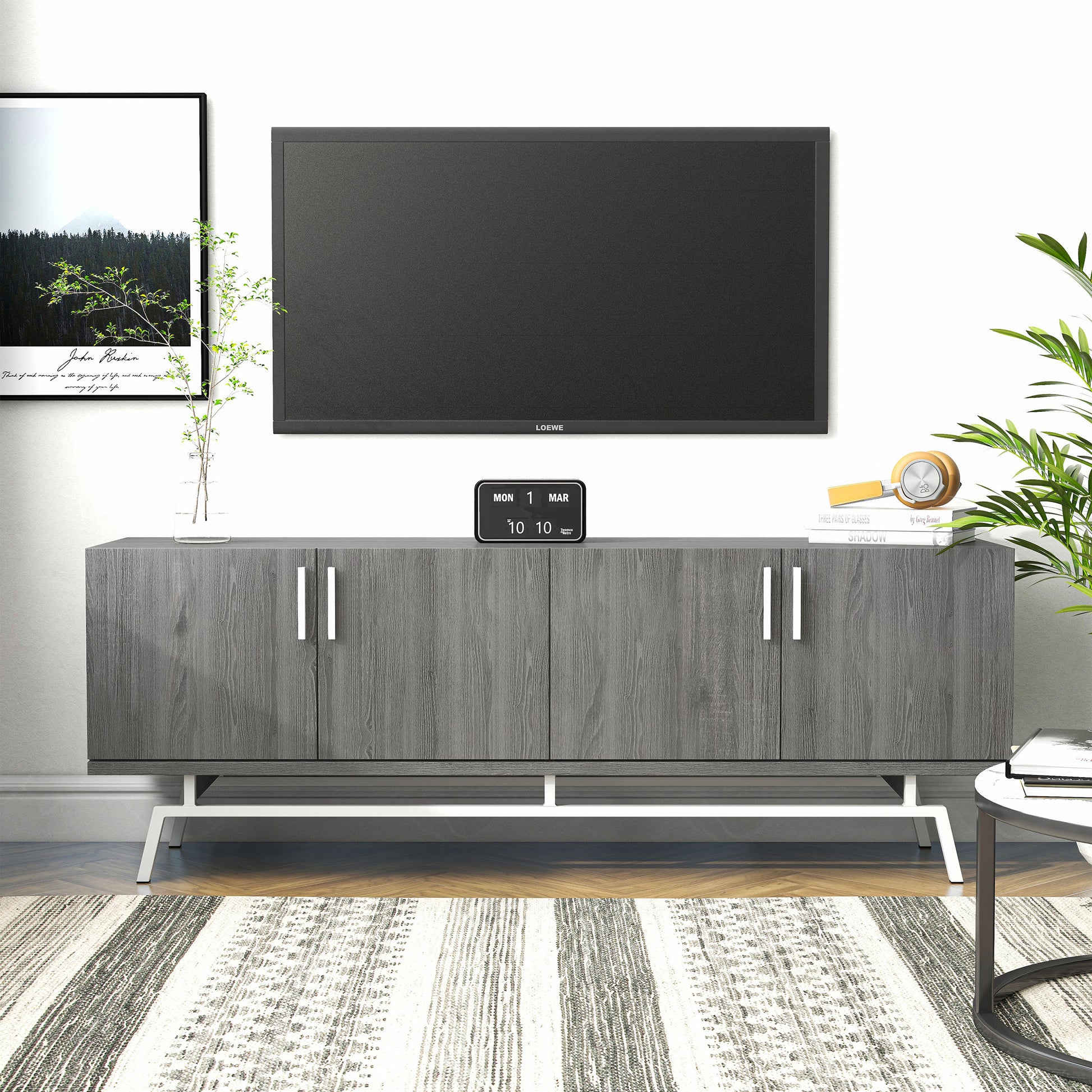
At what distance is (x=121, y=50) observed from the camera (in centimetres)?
292

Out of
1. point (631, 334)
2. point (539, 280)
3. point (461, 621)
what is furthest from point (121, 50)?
point (461, 621)

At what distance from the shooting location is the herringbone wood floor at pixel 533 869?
2645mm

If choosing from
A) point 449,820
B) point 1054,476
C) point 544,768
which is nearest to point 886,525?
point 1054,476

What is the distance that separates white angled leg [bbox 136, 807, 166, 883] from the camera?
2.67 meters

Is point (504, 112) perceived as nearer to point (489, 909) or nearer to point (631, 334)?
point (631, 334)

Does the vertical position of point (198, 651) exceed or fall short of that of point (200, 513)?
it falls short

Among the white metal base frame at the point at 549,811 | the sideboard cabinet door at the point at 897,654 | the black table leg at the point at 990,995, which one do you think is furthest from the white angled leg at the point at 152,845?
the black table leg at the point at 990,995

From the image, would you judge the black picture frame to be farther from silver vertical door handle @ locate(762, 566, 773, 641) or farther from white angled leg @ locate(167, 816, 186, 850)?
silver vertical door handle @ locate(762, 566, 773, 641)

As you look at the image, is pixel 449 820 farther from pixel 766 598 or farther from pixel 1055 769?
pixel 1055 769

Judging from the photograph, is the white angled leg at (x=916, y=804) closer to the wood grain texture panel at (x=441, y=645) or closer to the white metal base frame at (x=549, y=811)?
the white metal base frame at (x=549, y=811)

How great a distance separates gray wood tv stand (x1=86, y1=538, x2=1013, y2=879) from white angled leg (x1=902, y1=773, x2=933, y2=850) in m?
0.06

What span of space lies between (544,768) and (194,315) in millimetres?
1494

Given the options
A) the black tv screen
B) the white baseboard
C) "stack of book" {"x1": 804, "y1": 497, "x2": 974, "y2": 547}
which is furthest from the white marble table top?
the black tv screen

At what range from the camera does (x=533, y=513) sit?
2.70m
